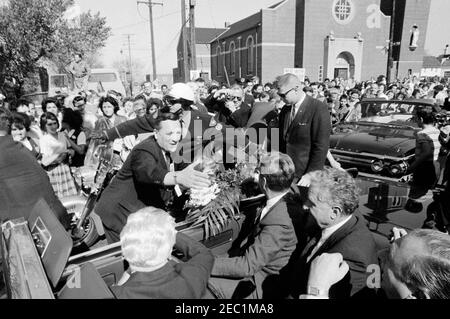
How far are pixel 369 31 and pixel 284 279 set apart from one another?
4278 centimetres

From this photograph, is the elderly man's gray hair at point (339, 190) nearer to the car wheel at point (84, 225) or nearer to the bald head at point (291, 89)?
the bald head at point (291, 89)

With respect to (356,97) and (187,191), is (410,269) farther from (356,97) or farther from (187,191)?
(356,97)

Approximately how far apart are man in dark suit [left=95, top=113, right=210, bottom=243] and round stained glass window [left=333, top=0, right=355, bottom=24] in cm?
4015

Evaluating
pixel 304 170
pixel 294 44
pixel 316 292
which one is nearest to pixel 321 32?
pixel 294 44

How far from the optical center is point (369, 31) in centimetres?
3866

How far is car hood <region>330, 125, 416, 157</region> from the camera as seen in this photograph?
5606 millimetres

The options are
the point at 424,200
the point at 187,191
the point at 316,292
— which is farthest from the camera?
the point at 187,191

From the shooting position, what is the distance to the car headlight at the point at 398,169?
533 centimetres

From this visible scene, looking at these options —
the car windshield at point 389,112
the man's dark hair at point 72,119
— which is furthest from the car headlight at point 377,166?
the man's dark hair at point 72,119

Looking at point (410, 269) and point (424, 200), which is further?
point (424, 200)

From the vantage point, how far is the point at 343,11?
3772 centimetres

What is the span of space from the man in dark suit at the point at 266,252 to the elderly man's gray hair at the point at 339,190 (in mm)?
352

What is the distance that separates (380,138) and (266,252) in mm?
4706

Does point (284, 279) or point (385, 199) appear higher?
point (385, 199)
